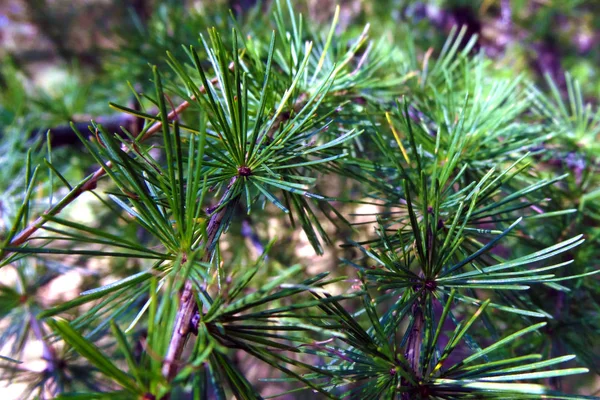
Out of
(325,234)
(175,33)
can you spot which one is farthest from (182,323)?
(175,33)

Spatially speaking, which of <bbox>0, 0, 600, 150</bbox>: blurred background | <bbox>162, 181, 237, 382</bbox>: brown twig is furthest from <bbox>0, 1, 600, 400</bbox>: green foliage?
<bbox>0, 0, 600, 150</bbox>: blurred background

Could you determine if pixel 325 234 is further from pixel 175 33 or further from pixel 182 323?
pixel 175 33

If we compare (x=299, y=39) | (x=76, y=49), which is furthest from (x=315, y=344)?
(x=76, y=49)

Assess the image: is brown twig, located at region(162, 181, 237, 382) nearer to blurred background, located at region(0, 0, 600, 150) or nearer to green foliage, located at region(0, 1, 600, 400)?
green foliage, located at region(0, 1, 600, 400)

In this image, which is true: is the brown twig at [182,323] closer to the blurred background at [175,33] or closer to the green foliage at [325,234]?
the green foliage at [325,234]

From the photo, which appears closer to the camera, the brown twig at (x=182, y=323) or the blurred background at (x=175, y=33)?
the brown twig at (x=182, y=323)

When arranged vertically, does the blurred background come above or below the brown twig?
above

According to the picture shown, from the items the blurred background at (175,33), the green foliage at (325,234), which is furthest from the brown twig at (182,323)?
the blurred background at (175,33)

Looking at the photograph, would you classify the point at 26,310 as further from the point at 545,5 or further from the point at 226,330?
the point at 545,5
